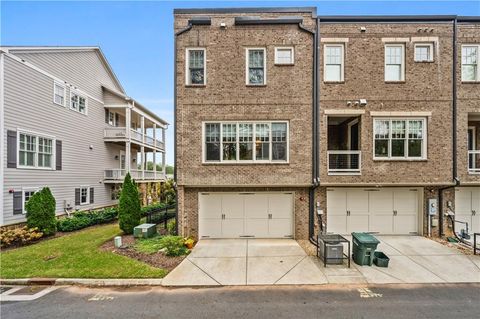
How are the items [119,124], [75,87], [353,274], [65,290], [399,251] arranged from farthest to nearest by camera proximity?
[119,124], [75,87], [399,251], [353,274], [65,290]

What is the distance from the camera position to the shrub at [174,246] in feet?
27.6

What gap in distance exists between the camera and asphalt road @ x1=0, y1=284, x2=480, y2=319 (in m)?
5.28

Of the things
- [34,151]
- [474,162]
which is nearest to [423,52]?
[474,162]

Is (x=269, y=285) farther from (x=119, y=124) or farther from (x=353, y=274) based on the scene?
(x=119, y=124)

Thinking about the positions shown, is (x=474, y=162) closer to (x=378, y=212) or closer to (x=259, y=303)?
(x=378, y=212)

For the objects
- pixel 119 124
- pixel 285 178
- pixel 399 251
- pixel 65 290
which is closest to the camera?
pixel 65 290

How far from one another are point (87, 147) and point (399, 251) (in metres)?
20.0

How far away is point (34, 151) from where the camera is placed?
13.1 meters

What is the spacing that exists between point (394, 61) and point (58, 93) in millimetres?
19243

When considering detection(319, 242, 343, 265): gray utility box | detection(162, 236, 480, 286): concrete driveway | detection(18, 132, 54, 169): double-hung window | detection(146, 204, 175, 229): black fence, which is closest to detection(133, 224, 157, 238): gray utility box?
detection(146, 204, 175, 229): black fence

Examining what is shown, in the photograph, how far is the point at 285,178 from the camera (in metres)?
10.3

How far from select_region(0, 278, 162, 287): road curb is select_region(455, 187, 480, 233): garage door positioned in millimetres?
13370

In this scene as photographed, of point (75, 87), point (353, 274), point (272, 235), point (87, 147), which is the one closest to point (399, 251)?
point (353, 274)

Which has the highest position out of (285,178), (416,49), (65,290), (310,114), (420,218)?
(416,49)
